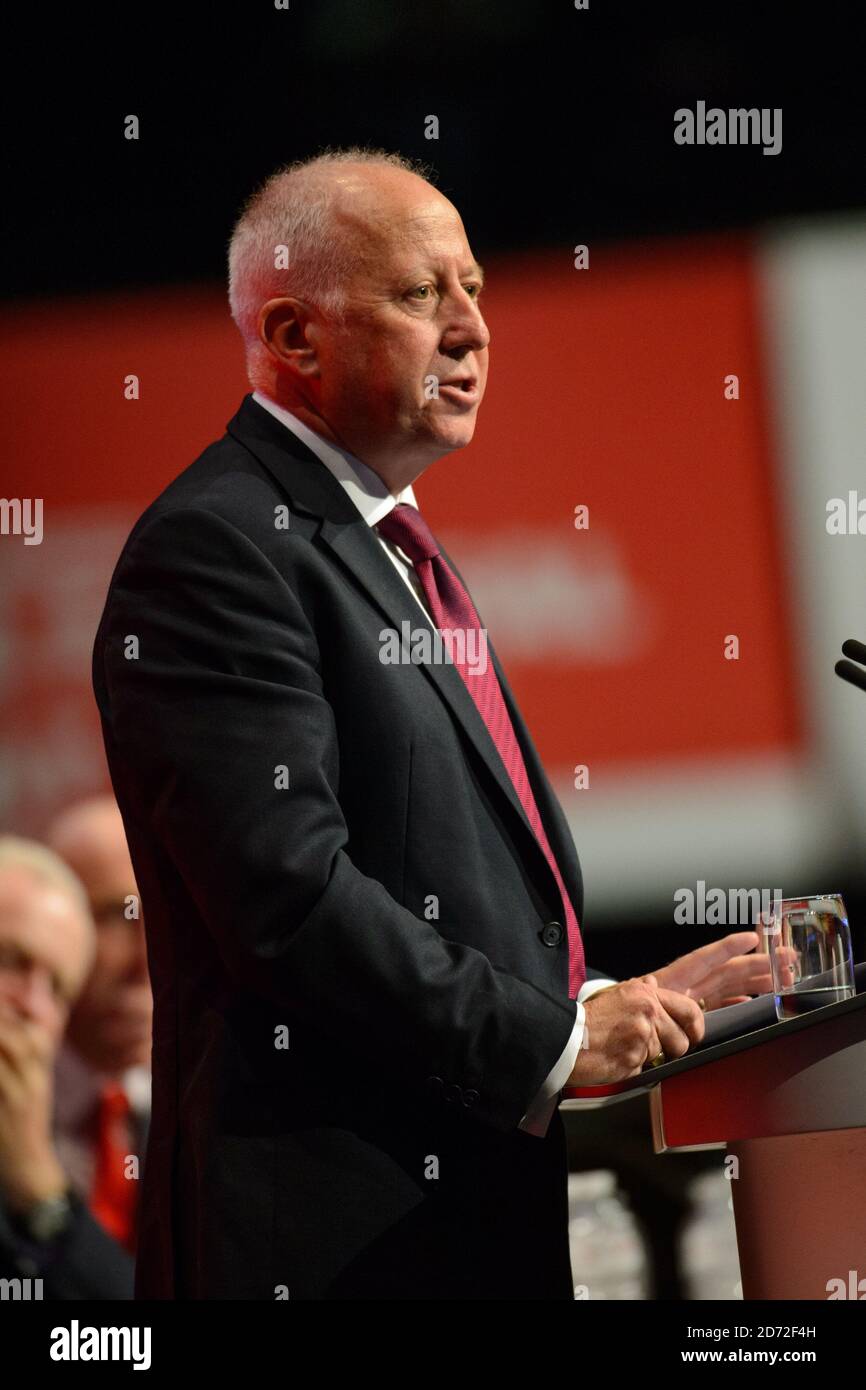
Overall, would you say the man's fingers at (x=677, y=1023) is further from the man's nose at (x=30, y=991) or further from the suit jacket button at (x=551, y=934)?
the man's nose at (x=30, y=991)

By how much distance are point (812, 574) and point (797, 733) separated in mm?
388

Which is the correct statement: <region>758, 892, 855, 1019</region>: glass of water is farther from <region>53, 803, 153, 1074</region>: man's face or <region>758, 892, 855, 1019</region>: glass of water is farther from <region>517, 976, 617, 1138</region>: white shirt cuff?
<region>53, 803, 153, 1074</region>: man's face

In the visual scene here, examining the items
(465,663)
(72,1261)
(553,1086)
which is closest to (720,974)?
(553,1086)

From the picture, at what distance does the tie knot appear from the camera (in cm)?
200

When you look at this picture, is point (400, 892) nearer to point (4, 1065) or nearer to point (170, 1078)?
point (170, 1078)

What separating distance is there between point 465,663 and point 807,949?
0.59 m

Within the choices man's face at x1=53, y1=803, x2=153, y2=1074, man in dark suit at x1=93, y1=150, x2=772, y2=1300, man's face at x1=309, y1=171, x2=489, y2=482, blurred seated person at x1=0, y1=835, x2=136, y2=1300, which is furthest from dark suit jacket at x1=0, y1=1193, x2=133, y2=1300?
man's face at x1=309, y1=171, x2=489, y2=482

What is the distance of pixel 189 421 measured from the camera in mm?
3557

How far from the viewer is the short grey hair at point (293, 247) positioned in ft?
6.62

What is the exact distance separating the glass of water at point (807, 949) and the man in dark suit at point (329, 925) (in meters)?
0.16

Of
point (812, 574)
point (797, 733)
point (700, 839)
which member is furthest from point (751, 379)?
point (700, 839)

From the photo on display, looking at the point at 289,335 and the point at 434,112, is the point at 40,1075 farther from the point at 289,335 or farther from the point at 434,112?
the point at 434,112

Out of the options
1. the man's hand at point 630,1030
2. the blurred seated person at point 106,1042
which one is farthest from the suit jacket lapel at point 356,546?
the blurred seated person at point 106,1042

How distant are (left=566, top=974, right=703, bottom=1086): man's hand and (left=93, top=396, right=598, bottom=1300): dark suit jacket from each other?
0.05 m
